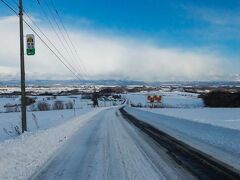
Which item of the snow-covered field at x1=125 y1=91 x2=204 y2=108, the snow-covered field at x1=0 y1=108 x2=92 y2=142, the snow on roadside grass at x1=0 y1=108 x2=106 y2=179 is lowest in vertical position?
the snow-covered field at x1=125 y1=91 x2=204 y2=108

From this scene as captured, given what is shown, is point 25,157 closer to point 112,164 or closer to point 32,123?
point 112,164

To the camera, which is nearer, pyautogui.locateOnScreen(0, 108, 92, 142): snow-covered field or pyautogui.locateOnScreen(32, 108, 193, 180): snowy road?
pyautogui.locateOnScreen(32, 108, 193, 180): snowy road

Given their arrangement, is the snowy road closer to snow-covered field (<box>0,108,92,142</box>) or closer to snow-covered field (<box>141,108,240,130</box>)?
snow-covered field (<box>141,108,240,130</box>)

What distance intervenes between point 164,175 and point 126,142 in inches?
254

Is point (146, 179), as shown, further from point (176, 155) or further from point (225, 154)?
point (225, 154)

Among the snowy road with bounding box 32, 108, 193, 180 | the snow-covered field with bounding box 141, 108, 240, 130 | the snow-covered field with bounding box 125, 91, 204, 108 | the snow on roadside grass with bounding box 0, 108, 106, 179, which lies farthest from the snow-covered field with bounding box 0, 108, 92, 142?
the snow-covered field with bounding box 125, 91, 204, 108

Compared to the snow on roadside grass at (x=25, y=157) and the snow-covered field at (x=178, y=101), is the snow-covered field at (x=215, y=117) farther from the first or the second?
the snow-covered field at (x=178, y=101)

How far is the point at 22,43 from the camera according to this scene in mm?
19703

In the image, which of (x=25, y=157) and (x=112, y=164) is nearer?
(x=112, y=164)

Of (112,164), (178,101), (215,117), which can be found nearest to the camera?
(112,164)

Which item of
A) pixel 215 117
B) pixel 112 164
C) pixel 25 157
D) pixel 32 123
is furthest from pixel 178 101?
pixel 112 164

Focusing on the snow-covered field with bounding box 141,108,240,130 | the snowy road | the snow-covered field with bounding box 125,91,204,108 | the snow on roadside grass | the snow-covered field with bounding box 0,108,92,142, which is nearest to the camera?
the snowy road

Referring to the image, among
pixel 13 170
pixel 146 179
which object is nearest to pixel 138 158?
pixel 146 179

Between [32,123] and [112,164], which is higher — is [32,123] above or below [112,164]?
below
